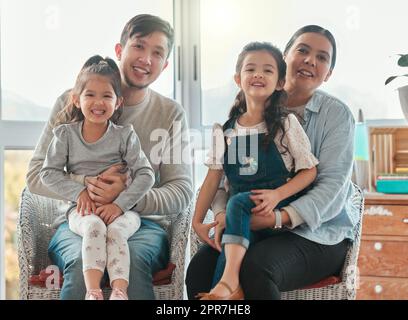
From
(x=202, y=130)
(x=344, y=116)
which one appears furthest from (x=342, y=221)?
(x=202, y=130)

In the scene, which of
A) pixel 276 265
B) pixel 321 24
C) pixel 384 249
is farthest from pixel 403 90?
pixel 276 265

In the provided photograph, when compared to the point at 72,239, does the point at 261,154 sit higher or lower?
higher

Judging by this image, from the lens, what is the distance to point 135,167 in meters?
1.90

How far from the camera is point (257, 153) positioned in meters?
1.84

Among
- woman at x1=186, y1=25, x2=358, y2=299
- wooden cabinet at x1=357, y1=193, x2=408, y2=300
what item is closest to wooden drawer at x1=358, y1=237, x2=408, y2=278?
wooden cabinet at x1=357, y1=193, x2=408, y2=300

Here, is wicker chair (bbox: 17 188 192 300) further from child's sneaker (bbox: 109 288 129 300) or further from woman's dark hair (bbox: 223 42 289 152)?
woman's dark hair (bbox: 223 42 289 152)

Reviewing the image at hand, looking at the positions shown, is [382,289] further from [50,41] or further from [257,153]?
[50,41]

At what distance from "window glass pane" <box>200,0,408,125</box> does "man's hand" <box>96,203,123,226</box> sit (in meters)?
0.57

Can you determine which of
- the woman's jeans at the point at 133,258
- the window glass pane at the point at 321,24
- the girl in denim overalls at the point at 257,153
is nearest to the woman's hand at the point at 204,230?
the girl in denim overalls at the point at 257,153

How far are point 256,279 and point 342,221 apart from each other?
1.19 feet

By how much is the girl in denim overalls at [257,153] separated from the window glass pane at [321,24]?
38 cm

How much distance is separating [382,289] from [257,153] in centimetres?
72
